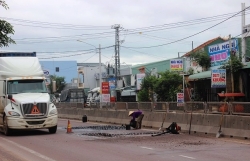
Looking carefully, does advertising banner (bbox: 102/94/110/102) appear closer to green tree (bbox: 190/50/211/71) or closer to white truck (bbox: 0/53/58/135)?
green tree (bbox: 190/50/211/71)

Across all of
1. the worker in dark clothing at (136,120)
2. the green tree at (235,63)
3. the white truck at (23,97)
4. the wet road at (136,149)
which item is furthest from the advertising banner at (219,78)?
the white truck at (23,97)

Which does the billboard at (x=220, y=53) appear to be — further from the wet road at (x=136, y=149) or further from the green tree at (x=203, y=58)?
the wet road at (x=136, y=149)

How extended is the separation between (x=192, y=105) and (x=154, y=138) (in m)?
3.54

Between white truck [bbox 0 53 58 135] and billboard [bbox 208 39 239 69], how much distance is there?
15.4m

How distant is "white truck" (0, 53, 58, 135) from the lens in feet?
62.5

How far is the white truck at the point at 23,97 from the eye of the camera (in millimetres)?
19062

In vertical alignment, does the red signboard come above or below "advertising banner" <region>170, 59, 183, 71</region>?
below

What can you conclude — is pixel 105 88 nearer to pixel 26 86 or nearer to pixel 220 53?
pixel 220 53

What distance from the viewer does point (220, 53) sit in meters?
32.1

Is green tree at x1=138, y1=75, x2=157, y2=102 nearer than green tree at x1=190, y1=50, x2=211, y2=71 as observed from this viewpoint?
No

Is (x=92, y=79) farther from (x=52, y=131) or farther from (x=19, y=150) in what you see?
(x=19, y=150)

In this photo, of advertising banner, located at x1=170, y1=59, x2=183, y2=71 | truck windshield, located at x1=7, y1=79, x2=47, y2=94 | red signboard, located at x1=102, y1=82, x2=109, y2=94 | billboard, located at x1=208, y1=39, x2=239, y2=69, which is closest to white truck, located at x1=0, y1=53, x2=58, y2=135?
truck windshield, located at x1=7, y1=79, x2=47, y2=94

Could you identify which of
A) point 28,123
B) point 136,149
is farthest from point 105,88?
point 136,149

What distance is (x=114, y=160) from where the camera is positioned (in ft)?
36.2
